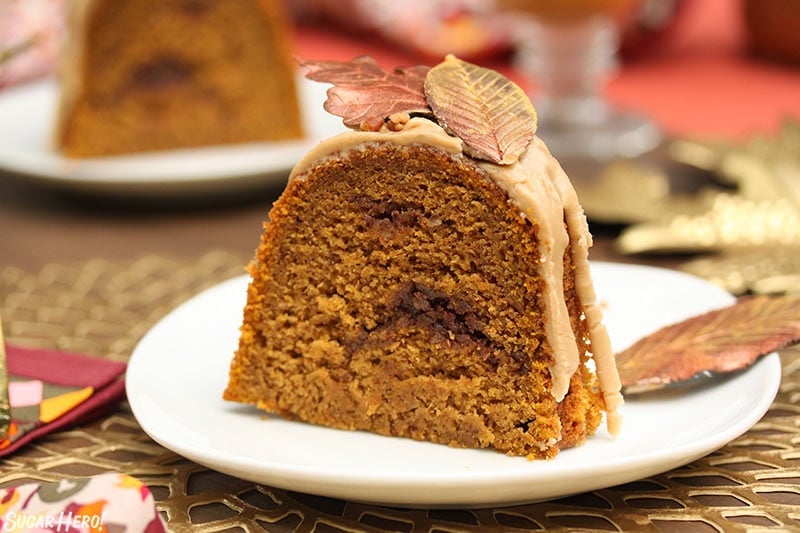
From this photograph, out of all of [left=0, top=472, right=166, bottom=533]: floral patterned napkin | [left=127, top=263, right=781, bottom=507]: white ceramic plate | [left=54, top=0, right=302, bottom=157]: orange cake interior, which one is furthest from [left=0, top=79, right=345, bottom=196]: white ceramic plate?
[left=0, top=472, right=166, bottom=533]: floral patterned napkin

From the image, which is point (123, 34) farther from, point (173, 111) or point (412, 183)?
point (412, 183)

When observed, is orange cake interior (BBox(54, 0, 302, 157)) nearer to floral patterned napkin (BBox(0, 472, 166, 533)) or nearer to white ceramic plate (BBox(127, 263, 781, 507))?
white ceramic plate (BBox(127, 263, 781, 507))

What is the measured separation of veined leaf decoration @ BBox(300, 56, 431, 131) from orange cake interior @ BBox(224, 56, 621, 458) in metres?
0.02

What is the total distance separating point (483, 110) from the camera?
159 centimetres

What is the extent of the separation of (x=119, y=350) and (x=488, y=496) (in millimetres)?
1002

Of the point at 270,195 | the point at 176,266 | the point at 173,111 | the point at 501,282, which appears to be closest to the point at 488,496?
the point at 501,282

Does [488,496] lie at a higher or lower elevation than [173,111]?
higher

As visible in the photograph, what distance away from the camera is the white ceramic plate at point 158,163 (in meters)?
2.94

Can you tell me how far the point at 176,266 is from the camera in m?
2.59

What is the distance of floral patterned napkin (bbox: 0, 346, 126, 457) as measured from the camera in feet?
5.74

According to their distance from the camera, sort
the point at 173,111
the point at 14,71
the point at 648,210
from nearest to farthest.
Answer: the point at 648,210 < the point at 173,111 < the point at 14,71

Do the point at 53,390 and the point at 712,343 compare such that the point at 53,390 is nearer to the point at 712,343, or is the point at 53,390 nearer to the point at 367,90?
the point at 367,90

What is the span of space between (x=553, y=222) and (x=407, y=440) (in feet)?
1.29

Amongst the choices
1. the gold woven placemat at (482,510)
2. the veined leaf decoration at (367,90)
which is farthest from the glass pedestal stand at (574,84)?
the veined leaf decoration at (367,90)
